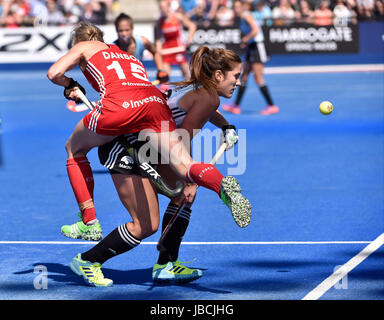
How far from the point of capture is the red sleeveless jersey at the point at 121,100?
18.8 ft

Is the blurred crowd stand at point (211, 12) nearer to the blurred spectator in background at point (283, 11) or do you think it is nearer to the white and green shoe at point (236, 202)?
the blurred spectator in background at point (283, 11)

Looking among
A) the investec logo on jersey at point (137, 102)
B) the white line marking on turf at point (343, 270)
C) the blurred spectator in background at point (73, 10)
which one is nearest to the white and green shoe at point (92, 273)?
the investec logo on jersey at point (137, 102)

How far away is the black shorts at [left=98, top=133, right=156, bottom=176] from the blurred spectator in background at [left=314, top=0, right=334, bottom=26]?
2251 cm

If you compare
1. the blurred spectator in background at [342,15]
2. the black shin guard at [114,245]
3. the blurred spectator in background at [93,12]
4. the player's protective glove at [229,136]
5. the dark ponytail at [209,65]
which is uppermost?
the blurred spectator in background at [93,12]

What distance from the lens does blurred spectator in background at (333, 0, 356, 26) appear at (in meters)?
27.4

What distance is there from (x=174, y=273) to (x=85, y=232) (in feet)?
2.51

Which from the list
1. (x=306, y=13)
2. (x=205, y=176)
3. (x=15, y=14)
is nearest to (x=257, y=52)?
(x=205, y=176)

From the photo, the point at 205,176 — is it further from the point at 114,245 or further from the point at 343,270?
the point at 343,270

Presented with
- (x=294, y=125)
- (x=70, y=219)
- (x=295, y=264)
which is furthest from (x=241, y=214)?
(x=294, y=125)

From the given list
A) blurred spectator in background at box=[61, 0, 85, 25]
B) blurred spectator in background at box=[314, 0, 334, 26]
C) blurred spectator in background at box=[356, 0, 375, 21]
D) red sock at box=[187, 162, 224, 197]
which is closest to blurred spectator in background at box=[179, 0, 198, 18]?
blurred spectator in background at box=[61, 0, 85, 25]

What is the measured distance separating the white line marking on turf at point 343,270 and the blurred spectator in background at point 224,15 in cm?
2113

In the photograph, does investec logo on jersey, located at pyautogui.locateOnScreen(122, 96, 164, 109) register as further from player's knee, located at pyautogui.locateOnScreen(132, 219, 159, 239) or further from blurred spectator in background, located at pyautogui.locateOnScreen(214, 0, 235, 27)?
blurred spectator in background, located at pyautogui.locateOnScreen(214, 0, 235, 27)

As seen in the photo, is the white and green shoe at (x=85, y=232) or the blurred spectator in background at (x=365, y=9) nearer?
the white and green shoe at (x=85, y=232)

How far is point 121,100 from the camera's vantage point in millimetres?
5762
